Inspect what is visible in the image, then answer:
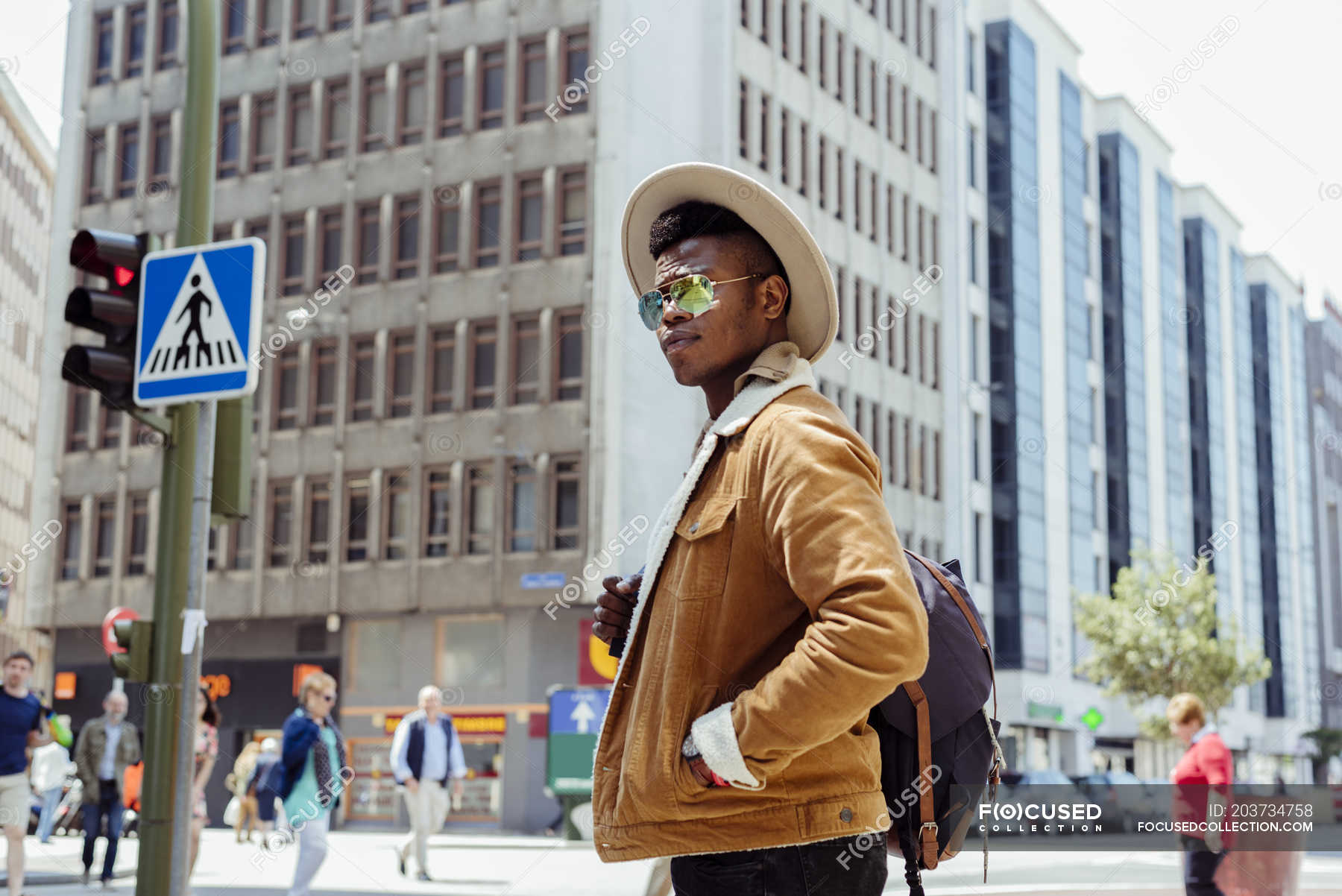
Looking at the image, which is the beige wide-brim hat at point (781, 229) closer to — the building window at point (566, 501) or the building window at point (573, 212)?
the building window at point (566, 501)

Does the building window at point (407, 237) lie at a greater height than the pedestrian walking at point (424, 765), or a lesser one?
greater

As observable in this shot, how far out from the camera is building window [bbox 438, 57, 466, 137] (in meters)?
37.3

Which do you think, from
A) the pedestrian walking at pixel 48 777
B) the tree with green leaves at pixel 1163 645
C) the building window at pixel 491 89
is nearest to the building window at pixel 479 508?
the building window at pixel 491 89

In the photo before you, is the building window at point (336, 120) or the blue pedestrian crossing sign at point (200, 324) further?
the building window at point (336, 120)

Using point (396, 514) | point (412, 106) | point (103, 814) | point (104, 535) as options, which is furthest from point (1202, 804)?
point (104, 535)

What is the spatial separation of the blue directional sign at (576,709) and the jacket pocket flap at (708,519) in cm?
2249

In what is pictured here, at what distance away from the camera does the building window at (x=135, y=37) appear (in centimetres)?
4169

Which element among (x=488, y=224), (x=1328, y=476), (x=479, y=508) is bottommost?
(x=479, y=508)

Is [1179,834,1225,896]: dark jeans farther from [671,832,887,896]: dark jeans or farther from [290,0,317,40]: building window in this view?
[290,0,317,40]: building window

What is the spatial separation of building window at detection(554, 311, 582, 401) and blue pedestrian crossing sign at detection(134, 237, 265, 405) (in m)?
27.5

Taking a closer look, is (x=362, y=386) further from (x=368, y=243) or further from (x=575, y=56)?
(x=575, y=56)

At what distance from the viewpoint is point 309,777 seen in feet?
35.5

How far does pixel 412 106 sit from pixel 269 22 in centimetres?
513

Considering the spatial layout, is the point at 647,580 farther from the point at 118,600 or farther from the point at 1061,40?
the point at 1061,40
